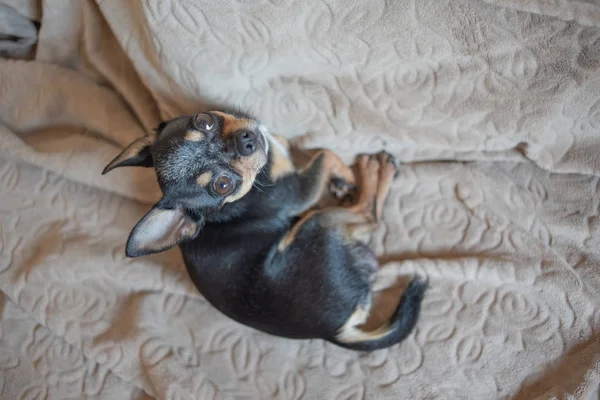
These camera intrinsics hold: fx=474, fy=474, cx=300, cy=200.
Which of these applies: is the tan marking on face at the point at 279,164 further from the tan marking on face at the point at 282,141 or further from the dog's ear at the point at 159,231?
the dog's ear at the point at 159,231

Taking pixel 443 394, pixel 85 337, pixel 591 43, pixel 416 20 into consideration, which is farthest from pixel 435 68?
pixel 85 337

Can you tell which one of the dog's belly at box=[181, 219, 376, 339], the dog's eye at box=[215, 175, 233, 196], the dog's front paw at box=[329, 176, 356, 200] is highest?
A: the dog's eye at box=[215, 175, 233, 196]

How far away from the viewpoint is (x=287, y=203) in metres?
1.61

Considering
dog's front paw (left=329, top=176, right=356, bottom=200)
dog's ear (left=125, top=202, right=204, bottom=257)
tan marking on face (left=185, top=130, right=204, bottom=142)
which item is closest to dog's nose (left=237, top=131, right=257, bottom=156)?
tan marking on face (left=185, top=130, right=204, bottom=142)

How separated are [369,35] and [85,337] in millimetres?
1338

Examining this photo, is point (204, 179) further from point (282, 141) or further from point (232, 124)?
point (282, 141)

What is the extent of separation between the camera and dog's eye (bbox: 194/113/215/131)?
1349mm

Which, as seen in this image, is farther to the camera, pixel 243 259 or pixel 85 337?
pixel 85 337

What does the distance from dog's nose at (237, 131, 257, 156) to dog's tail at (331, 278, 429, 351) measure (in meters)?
0.61

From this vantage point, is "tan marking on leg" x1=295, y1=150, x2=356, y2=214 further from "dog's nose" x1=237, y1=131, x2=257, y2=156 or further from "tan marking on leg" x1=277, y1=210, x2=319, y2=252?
"dog's nose" x1=237, y1=131, x2=257, y2=156

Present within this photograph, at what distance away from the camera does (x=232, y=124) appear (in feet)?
4.56

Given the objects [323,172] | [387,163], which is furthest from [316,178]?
[387,163]

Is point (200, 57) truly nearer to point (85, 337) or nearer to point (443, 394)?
point (85, 337)

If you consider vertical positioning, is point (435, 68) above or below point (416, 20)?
below
